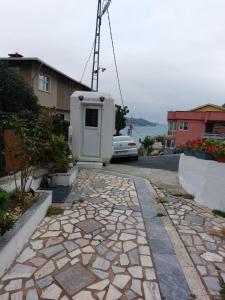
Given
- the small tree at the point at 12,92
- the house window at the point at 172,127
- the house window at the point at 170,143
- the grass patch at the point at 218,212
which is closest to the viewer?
the grass patch at the point at 218,212

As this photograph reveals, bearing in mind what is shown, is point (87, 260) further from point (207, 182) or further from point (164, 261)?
point (207, 182)

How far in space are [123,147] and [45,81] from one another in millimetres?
8463

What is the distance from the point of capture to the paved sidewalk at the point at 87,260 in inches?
97.7

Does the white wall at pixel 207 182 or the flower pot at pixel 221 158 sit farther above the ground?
the flower pot at pixel 221 158

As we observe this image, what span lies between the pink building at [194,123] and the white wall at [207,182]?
86.4 ft

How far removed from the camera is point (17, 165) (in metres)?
4.84

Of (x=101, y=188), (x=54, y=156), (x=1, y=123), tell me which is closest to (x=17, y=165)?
(x=1, y=123)

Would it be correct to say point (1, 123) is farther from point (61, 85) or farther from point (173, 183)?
point (61, 85)

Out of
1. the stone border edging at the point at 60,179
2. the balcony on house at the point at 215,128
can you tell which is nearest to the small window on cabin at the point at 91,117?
the stone border edging at the point at 60,179

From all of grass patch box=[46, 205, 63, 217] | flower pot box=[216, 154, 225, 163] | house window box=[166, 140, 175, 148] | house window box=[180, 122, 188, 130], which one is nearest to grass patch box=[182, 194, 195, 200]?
flower pot box=[216, 154, 225, 163]

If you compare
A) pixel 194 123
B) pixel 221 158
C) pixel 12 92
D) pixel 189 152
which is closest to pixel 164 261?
pixel 221 158

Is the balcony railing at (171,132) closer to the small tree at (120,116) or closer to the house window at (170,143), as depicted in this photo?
the house window at (170,143)

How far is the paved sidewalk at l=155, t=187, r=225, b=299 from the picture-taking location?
2810 millimetres

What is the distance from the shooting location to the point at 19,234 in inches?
120
